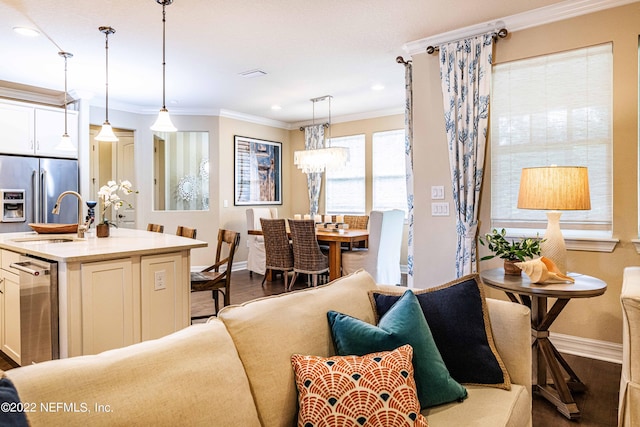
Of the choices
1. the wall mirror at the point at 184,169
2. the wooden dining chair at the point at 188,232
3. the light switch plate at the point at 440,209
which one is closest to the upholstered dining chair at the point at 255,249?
the wall mirror at the point at 184,169

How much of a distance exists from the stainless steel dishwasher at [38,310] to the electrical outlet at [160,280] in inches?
22.2

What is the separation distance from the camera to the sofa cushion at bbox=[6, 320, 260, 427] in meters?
→ 0.82

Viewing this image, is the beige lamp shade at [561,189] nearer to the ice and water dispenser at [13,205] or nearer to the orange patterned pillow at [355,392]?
the orange patterned pillow at [355,392]

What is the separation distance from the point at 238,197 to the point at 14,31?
385cm

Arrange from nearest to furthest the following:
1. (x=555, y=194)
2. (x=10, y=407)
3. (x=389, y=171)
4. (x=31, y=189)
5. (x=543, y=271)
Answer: (x=10, y=407) → (x=543, y=271) → (x=555, y=194) → (x=31, y=189) → (x=389, y=171)

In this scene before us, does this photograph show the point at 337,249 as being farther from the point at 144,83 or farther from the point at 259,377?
the point at 259,377

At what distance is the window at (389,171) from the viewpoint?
6.36 m

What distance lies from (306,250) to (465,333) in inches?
131

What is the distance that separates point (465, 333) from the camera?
5.22ft

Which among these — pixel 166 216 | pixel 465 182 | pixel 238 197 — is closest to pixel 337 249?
pixel 465 182

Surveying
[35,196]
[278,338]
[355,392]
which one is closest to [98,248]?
[278,338]

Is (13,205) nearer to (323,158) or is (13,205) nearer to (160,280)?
(160,280)

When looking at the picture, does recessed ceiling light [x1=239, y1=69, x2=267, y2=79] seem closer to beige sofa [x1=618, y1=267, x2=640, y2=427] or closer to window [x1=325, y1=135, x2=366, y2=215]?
window [x1=325, y1=135, x2=366, y2=215]

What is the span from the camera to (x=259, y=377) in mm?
1186
